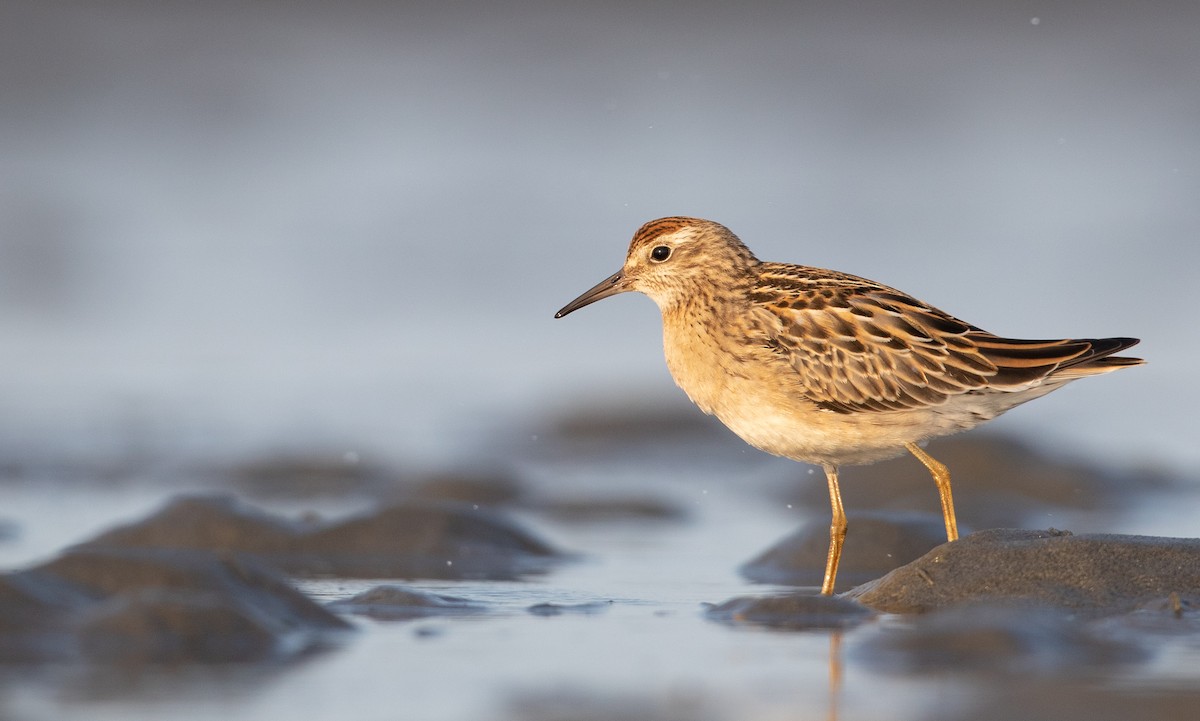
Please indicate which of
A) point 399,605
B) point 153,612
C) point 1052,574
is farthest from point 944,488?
point 153,612

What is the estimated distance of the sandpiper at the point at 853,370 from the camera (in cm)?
802

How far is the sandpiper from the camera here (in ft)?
26.3

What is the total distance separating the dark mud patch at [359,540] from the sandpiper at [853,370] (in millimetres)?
1335

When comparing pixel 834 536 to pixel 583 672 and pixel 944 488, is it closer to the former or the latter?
pixel 944 488

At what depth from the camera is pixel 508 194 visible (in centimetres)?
1823

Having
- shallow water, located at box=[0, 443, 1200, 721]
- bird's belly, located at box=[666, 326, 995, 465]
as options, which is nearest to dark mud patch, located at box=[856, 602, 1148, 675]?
shallow water, located at box=[0, 443, 1200, 721]

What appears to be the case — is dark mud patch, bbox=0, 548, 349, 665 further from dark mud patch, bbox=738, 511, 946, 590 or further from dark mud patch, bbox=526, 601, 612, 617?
dark mud patch, bbox=738, 511, 946, 590

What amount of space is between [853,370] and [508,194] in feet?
34.6

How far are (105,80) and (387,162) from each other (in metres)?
3.70

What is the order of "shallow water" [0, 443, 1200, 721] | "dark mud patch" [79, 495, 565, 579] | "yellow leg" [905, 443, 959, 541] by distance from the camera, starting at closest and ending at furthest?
"shallow water" [0, 443, 1200, 721], "yellow leg" [905, 443, 959, 541], "dark mud patch" [79, 495, 565, 579]

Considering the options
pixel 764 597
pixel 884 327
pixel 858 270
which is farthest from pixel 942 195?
pixel 764 597

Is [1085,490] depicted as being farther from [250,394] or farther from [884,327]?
[250,394]

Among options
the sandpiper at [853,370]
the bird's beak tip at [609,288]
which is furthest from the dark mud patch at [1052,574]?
the bird's beak tip at [609,288]

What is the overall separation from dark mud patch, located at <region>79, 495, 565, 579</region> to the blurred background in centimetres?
244
